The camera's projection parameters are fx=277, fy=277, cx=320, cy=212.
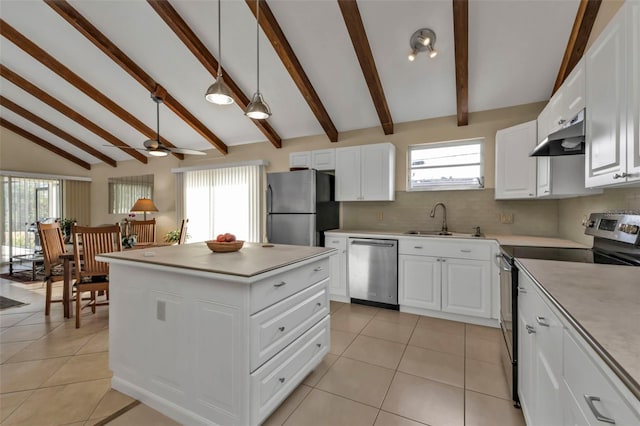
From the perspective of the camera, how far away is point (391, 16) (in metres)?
2.74

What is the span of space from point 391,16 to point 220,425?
11.7 feet

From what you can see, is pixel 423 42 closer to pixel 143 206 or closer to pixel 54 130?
pixel 143 206

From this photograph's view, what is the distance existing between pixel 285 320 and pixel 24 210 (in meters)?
8.49

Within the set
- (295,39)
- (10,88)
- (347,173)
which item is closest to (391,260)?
(347,173)

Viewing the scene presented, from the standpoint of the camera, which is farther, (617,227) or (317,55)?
(317,55)

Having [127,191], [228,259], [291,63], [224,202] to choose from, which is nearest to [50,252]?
[224,202]

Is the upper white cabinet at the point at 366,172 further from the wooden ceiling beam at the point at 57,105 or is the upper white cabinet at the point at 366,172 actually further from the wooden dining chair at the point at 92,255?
the wooden ceiling beam at the point at 57,105

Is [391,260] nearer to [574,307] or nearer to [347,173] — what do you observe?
[347,173]

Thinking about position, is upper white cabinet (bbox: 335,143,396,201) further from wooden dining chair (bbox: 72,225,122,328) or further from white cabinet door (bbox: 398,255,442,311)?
wooden dining chair (bbox: 72,225,122,328)

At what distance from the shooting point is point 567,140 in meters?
1.84

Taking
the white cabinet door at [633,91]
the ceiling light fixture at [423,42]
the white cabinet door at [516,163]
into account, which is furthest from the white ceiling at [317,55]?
the white cabinet door at [633,91]

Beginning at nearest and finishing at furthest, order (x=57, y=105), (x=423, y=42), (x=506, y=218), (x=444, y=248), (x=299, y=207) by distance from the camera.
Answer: (x=423, y=42) < (x=444, y=248) < (x=506, y=218) < (x=299, y=207) < (x=57, y=105)

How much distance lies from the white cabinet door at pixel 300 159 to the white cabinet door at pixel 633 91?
3.52 m

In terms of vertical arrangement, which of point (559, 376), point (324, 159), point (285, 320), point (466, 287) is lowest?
point (466, 287)
